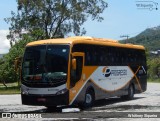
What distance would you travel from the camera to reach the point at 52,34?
50.2 metres

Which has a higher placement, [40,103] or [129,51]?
[129,51]

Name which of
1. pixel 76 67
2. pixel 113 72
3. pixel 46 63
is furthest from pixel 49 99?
pixel 113 72

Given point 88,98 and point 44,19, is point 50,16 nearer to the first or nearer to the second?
point 44,19

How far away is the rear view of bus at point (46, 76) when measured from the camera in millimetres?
18266

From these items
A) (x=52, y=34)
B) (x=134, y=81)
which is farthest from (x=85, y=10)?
(x=134, y=81)

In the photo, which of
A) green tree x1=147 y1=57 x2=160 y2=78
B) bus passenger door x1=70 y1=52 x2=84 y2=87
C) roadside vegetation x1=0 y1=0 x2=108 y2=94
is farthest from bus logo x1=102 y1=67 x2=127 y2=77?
green tree x1=147 y1=57 x2=160 y2=78

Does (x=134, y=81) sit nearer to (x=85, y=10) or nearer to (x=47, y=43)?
(x=47, y=43)

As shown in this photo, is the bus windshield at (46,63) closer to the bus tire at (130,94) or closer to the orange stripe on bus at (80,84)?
the orange stripe on bus at (80,84)

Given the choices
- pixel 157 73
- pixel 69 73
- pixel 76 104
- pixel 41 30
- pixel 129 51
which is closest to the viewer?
pixel 69 73

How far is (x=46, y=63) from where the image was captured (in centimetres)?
1850

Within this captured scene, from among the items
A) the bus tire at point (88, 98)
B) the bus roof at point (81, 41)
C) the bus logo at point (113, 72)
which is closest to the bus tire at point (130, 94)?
the bus logo at point (113, 72)

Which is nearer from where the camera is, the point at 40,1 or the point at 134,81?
the point at 134,81

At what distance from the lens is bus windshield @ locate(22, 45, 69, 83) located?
60.1ft

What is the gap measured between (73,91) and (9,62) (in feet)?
109
